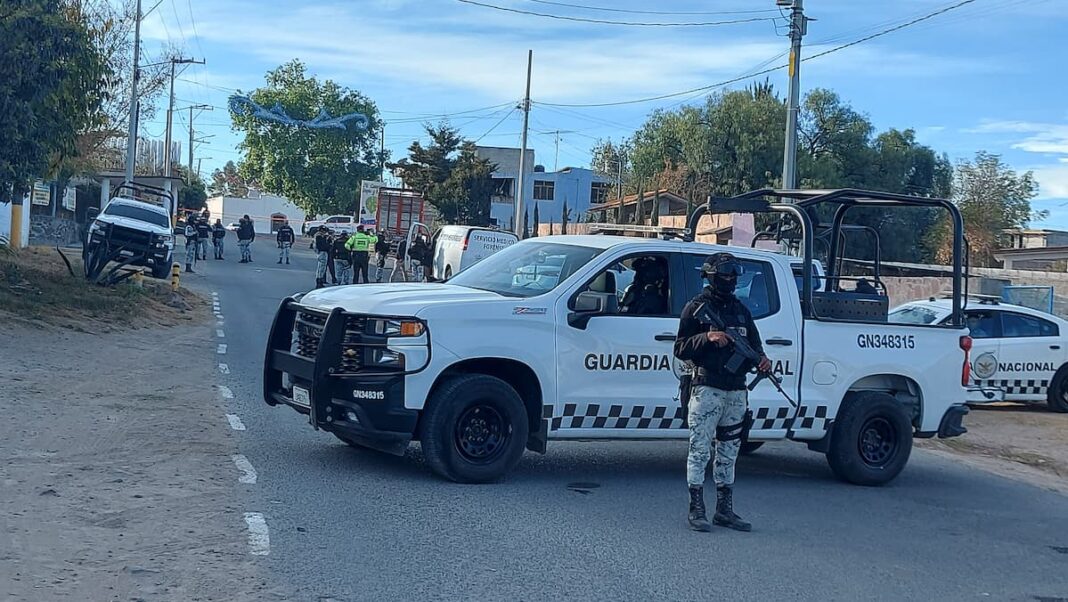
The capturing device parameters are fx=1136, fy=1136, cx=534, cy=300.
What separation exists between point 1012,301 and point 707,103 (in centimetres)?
2849

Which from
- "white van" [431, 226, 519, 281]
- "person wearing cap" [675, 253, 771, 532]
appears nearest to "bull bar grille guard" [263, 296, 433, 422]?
"person wearing cap" [675, 253, 771, 532]

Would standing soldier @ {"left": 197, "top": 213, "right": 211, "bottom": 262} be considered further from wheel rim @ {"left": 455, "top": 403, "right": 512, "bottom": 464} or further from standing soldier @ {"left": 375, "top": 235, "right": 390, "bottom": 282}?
wheel rim @ {"left": 455, "top": 403, "right": 512, "bottom": 464}

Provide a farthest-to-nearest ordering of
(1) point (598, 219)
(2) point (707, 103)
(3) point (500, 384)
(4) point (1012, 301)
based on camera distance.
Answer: (1) point (598, 219) < (2) point (707, 103) < (4) point (1012, 301) < (3) point (500, 384)

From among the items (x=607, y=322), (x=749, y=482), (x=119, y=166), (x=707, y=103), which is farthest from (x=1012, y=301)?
(x=119, y=166)

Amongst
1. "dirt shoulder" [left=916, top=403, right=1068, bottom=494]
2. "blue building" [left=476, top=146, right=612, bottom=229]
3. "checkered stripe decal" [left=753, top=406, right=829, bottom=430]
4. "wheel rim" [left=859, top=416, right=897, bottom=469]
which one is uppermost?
"blue building" [left=476, top=146, right=612, bottom=229]

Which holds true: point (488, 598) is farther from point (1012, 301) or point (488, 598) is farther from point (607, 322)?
point (1012, 301)

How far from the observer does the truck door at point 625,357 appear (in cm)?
882

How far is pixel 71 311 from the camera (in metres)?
18.2

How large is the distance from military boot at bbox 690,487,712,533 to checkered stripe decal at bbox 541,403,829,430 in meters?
1.34

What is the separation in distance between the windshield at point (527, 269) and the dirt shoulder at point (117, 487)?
2.49m

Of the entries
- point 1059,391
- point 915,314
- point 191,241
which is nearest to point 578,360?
point 915,314

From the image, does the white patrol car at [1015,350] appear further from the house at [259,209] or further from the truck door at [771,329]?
the house at [259,209]

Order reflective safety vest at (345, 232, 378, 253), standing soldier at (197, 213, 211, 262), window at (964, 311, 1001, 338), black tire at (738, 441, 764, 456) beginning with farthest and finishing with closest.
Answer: standing soldier at (197, 213, 211, 262)
reflective safety vest at (345, 232, 378, 253)
window at (964, 311, 1001, 338)
black tire at (738, 441, 764, 456)

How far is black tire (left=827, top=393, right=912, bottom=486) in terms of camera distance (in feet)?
32.8
